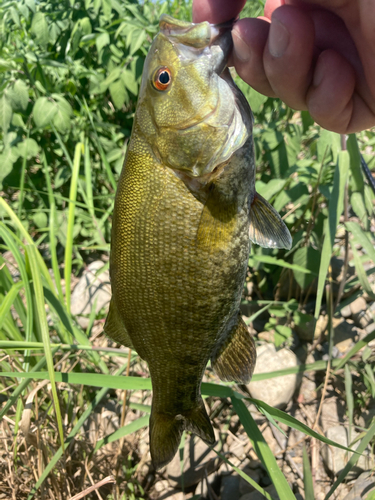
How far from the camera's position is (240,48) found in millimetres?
1356

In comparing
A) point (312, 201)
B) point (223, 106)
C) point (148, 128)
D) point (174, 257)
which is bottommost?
point (174, 257)

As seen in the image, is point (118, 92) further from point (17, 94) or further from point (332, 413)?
point (332, 413)

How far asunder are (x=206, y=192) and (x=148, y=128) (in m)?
0.31

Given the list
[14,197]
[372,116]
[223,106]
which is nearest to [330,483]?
[372,116]

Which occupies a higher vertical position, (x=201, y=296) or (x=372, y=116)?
(x=372, y=116)

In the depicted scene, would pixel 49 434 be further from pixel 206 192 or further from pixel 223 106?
pixel 223 106

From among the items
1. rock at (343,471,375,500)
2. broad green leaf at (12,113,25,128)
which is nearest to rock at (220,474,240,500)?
rock at (343,471,375,500)

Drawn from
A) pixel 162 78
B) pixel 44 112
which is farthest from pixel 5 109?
pixel 162 78

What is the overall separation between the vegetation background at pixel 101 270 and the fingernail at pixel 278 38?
0.83 metres

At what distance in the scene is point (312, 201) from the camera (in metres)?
2.54

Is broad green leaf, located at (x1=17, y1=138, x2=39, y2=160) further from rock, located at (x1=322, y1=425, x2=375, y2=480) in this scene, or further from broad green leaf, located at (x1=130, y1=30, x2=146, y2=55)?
rock, located at (x1=322, y1=425, x2=375, y2=480)

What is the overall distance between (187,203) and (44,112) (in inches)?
84.7

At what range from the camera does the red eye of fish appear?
126 centimetres

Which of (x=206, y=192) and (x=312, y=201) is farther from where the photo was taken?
(x=312, y=201)
